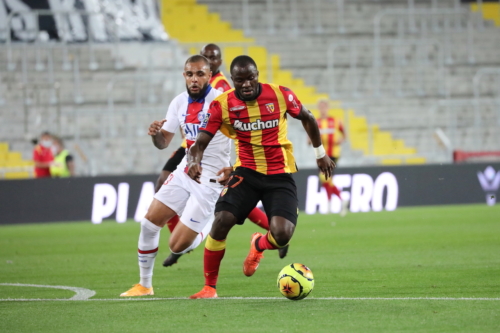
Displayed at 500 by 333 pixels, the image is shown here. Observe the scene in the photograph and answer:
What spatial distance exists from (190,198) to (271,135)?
46.3 inches

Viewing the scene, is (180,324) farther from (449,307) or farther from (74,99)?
(74,99)

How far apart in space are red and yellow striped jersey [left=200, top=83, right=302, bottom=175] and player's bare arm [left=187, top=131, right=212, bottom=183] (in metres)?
0.07

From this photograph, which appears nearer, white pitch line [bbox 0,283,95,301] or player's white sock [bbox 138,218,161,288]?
white pitch line [bbox 0,283,95,301]

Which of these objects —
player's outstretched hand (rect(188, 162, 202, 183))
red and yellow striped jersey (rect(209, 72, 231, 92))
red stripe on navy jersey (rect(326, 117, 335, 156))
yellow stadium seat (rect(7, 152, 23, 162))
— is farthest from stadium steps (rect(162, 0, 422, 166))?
player's outstretched hand (rect(188, 162, 202, 183))

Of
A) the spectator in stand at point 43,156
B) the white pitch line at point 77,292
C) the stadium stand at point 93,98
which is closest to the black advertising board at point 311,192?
the spectator in stand at point 43,156

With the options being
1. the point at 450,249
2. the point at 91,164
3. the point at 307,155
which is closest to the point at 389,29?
the point at 307,155

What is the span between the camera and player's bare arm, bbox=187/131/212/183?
22.5ft

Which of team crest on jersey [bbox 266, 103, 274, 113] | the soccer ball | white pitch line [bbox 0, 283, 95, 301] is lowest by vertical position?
white pitch line [bbox 0, 283, 95, 301]

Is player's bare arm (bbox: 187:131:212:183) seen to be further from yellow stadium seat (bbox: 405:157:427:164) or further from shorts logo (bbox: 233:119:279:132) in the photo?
yellow stadium seat (bbox: 405:157:427:164)

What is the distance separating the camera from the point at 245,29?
964 inches

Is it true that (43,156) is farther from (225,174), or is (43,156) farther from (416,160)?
(225,174)

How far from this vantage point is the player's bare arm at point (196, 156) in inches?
270

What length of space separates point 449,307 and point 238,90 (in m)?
2.48

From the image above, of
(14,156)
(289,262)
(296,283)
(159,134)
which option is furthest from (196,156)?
(14,156)
